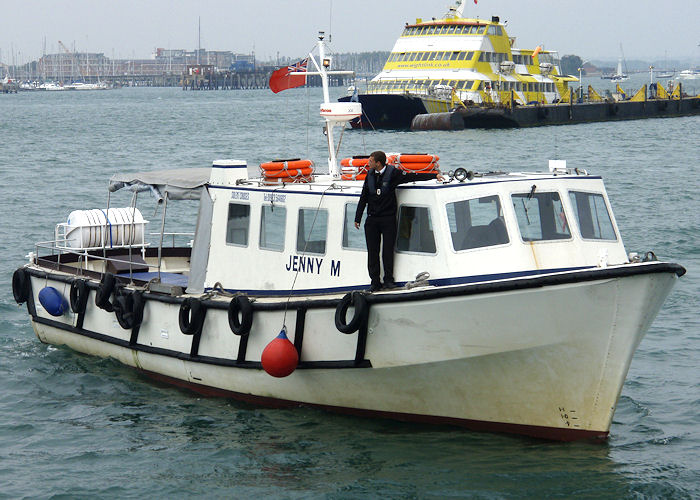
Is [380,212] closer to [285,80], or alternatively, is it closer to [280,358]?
[280,358]

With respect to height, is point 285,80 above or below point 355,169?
above

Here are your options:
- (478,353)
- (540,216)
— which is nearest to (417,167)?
(540,216)

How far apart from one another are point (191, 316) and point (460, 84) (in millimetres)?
55182

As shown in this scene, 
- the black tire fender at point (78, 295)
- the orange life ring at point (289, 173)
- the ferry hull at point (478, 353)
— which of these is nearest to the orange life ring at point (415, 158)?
the orange life ring at point (289, 173)

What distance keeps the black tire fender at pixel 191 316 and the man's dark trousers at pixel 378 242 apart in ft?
8.58

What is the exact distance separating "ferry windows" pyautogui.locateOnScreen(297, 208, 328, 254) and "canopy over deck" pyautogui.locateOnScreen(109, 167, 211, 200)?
1.81 m

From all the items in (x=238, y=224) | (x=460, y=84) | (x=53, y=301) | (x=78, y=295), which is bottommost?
(x=53, y=301)

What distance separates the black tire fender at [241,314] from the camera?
471 inches

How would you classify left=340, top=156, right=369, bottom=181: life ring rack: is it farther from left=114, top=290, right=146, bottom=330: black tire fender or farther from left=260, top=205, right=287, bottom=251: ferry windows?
left=114, top=290, right=146, bottom=330: black tire fender

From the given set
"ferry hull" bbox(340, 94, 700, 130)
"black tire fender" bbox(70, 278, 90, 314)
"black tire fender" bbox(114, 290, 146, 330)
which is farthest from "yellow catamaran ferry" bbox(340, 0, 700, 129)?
"black tire fender" bbox(114, 290, 146, 330)

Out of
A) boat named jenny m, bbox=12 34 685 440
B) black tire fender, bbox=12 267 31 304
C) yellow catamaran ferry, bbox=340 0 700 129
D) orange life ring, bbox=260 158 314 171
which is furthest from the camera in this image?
yellow catamaran ferry, bbox=340 0 700 129

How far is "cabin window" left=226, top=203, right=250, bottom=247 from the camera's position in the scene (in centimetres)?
1271

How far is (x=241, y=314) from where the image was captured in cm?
1212

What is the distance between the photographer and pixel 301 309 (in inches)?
456
